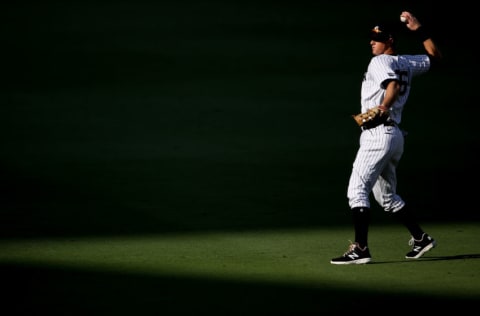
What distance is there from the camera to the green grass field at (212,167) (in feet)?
26.8

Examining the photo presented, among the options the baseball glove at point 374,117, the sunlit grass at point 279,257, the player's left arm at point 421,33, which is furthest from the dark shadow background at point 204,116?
the player's left arm at point 421,33

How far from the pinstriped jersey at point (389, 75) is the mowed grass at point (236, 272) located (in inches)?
53.1

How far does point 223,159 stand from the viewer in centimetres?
1389

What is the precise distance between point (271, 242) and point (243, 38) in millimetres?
13915

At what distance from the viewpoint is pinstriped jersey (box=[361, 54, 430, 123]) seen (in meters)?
8.66

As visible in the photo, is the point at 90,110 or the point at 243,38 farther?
the point at 243,38

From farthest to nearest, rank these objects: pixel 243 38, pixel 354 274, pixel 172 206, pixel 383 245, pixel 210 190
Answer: pixel 243 38, pixel 210 190, pixel 172 206, pixel 383 245, pixel 354 274

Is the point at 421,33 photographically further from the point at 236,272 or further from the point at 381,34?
the point at 236,272

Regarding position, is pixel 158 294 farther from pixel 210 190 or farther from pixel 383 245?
pixel 210 190

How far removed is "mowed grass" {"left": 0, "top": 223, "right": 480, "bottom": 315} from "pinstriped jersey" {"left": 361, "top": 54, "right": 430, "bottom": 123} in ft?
4.43

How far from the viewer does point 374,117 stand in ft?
28.4

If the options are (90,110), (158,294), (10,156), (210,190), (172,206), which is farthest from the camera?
(90,110)

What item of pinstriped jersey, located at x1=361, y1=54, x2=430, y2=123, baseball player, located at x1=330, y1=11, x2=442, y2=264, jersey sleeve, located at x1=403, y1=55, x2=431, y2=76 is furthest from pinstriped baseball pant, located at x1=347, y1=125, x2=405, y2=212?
jersey sleeve, located at x1=403, y1=55, x2=431, y2=76

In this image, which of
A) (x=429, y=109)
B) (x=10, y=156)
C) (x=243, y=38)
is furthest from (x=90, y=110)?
(x=243, y=38)
